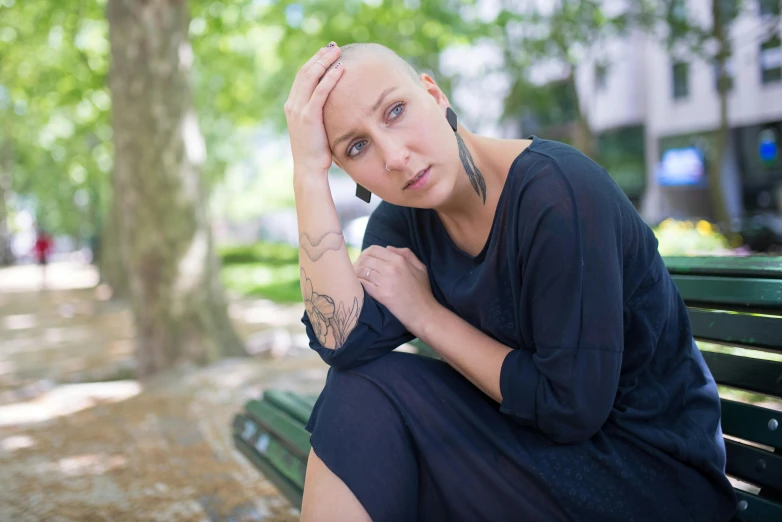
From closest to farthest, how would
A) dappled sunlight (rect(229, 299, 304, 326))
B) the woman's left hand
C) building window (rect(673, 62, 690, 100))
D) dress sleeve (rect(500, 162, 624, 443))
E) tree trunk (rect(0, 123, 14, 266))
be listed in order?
dress sleeve (rect(500, 162, 624, 443))
the woman's left hand
dappled sunlight (rect(229, 299, 304, 326))
building window (rect(673, 62, 690, 100))
tree trunk (rect(0, 123, 14, 266))

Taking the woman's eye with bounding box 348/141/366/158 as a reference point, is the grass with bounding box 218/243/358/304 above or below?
below

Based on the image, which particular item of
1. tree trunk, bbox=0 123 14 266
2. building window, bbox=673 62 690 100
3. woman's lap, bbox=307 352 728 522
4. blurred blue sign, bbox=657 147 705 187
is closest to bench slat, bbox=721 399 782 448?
woman's lap, bbox=307 352 728 522

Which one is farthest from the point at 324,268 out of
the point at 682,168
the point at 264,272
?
the point at 682,168

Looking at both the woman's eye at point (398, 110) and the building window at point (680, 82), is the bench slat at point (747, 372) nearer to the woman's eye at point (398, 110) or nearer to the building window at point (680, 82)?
the woman's eye at point (398, 110)

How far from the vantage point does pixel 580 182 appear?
1.72m

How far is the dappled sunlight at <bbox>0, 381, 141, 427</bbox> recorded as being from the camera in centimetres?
569

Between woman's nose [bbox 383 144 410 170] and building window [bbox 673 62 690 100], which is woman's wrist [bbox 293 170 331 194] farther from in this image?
building window [bbox 673 62 690 100]

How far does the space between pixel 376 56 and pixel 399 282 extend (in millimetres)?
617

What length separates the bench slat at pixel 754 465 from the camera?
6.20 feet

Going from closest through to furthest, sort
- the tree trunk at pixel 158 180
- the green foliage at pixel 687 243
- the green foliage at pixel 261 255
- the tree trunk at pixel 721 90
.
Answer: the tree trunk at pixel 158 180 < the green foliage at pixel 687 243 < the tree trunk at pixel 721 90 < the green foliage at pixel 261 255

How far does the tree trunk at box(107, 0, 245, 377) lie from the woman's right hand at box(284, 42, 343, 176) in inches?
204

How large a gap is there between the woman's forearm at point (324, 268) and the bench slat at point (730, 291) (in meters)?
1.03

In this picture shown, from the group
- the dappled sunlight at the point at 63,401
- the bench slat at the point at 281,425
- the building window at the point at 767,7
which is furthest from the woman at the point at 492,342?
the building window at the point at 767,7

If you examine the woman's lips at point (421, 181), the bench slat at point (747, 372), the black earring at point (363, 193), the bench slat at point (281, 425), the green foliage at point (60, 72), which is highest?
the green foliage at point (60, 72)
